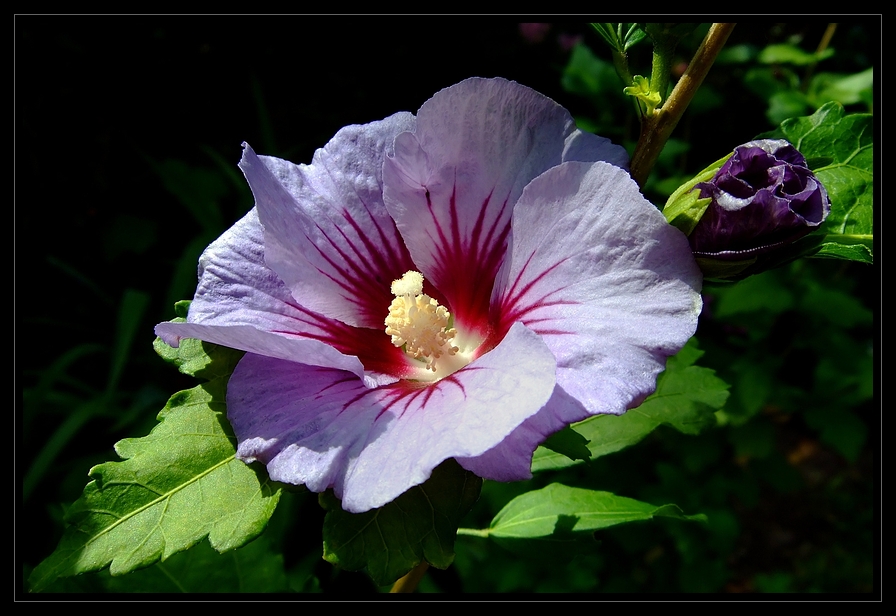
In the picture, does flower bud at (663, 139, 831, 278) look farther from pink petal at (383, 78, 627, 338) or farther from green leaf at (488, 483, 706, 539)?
green leaf at (488, 483, 706, 539)

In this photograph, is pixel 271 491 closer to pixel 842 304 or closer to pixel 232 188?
pixel 842 304

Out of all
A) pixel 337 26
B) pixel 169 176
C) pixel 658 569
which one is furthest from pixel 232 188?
pixel 658 569

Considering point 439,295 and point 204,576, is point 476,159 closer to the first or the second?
point 439,295

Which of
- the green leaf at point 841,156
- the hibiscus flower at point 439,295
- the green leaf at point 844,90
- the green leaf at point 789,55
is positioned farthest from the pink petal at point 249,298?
→ the green leaf at point 789,55

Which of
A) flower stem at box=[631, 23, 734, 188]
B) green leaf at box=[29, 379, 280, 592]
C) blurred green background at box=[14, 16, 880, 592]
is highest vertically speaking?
flower stem at box=[631, 23, 734, 188]

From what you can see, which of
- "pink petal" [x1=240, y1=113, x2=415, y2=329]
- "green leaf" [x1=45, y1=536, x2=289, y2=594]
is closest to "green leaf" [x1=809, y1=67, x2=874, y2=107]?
"pink petal" [x1=240, y1=113, x2=415, y2=329]

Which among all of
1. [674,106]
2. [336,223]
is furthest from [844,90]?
[336,223]

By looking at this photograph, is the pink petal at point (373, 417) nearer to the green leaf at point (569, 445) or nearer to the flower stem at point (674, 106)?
the green leaf at point (569, 445)
